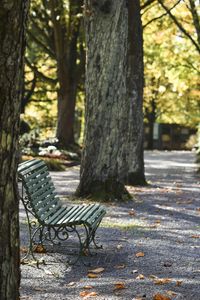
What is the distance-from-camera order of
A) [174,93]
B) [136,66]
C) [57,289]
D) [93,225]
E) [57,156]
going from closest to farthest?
[57,289] < [93,225] < [136,66] < [57,156] < [174,93]

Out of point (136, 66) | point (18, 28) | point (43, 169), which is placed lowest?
point (43, 169)

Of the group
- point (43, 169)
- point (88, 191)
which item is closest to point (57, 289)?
point (43, 169)

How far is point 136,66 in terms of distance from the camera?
15305mm

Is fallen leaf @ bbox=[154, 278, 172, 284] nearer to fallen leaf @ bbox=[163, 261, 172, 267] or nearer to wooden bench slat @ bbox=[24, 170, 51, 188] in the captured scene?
fallen leaf @ bbox=[163, 261, 172, 267]

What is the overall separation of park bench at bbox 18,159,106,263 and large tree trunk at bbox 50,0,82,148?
1918 cm

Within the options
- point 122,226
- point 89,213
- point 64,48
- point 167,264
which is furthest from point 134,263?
point 64,48

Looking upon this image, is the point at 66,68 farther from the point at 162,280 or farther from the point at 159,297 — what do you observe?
the point at 159,297

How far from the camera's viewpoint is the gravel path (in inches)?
209

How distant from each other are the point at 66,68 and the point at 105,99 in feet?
50.2

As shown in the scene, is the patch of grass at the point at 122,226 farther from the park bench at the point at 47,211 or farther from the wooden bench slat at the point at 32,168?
the wooden bench slat at the point at 32,168

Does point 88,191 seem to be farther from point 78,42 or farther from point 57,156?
point 78,42

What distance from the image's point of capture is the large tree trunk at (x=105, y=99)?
→ 38.0 feet

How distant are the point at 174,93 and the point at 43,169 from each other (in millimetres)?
41231

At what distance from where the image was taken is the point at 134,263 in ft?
21.3
